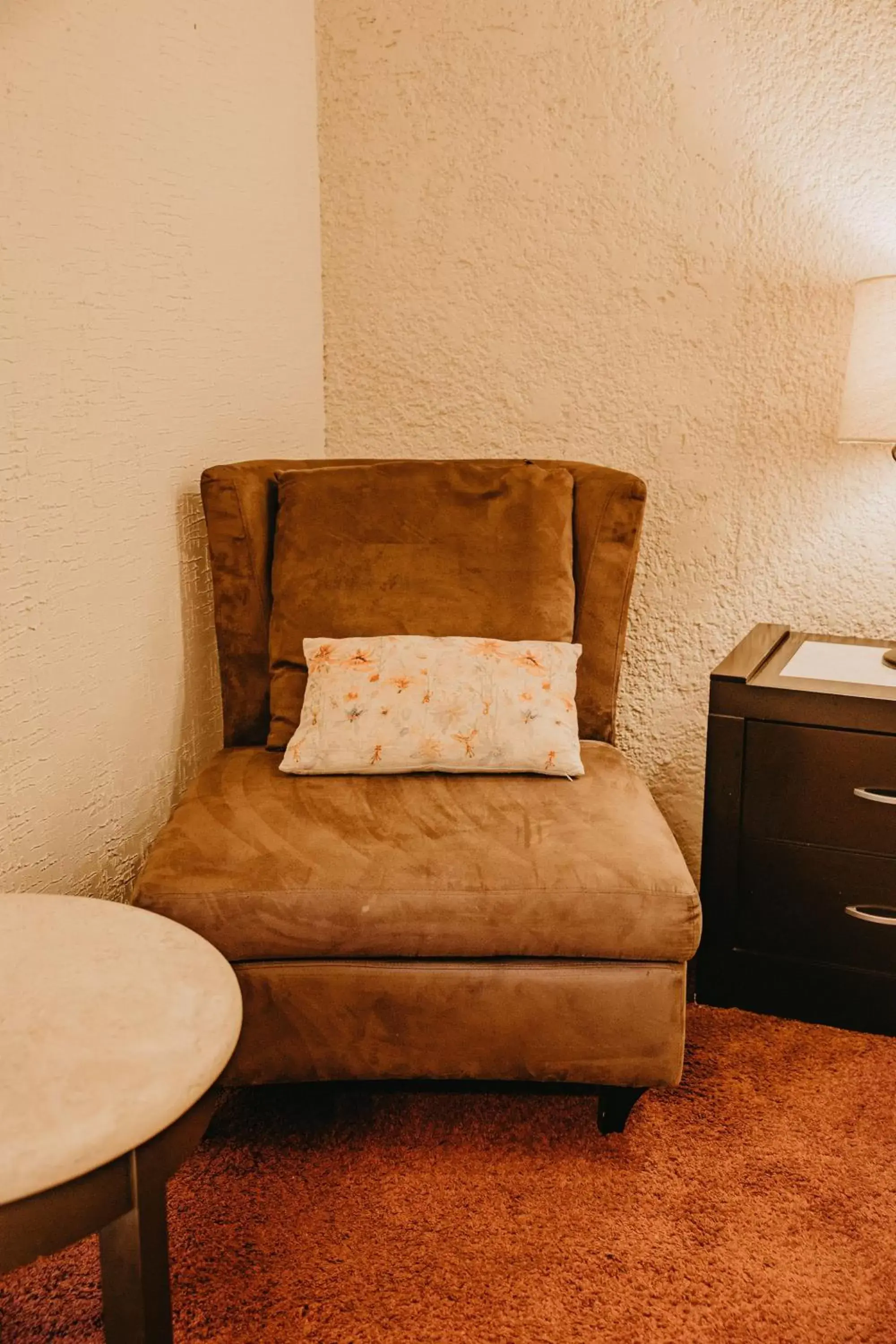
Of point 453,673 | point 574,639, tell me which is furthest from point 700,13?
point 453,673

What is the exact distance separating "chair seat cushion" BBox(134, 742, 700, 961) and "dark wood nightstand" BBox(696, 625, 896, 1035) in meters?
0.34

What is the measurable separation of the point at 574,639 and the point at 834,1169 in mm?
917

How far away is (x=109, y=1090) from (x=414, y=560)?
1.12 m

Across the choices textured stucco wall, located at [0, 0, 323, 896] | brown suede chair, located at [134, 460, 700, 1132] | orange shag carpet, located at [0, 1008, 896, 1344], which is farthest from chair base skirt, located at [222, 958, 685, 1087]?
textured stucco wall, located at [0, 0, 323, 896]

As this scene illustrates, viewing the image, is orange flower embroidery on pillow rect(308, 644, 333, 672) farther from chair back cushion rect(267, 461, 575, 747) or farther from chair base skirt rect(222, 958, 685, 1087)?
chair base skirt rect(222, 958, 685, 1087)

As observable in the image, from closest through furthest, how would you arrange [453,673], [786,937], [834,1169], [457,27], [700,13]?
[834,1169] → [453,673] → [786,937] → [700,13] → [457,27]

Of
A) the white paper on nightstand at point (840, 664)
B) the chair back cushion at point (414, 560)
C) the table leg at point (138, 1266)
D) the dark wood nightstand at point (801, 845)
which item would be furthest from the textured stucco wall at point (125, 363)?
the white paper on nightstand at point (840, 664)

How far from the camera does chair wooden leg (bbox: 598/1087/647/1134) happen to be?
155cm

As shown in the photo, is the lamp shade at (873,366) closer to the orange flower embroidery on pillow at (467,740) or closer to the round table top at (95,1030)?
the orange flower embroidery on pillow at (467,740)

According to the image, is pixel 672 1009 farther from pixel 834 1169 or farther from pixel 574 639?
pixel 574 639

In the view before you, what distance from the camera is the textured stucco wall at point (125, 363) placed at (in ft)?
4.94

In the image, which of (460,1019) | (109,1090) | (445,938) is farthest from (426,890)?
(109,1090)

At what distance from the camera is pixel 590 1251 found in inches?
53.9

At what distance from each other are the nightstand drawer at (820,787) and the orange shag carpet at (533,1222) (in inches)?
14.5
